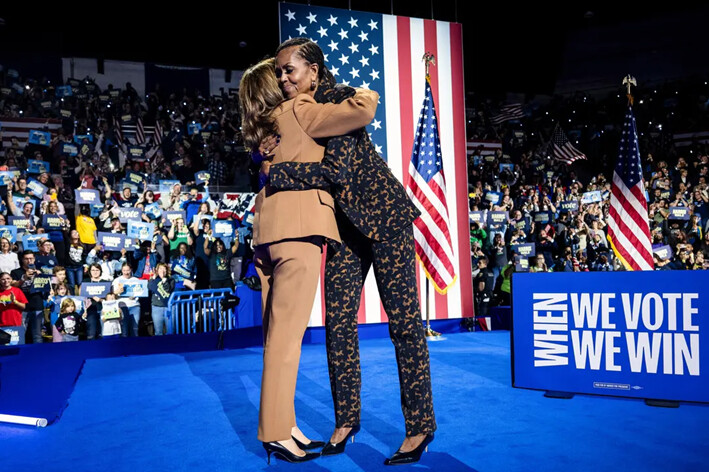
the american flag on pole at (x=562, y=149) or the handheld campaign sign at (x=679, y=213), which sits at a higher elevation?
the american flag on pole at (x=562, y=149)

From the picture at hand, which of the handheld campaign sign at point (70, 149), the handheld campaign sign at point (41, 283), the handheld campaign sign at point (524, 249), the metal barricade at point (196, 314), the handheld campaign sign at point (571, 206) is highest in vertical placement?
the handheld campaign sign at point (70, 149)

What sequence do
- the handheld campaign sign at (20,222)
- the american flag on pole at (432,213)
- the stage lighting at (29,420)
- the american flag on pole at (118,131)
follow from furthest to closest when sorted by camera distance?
the american flag on pole at (118,131)
the handheld campaign sign at (20,222)
the american flag on pole at (432,213)
the stage lighting at (29,420)

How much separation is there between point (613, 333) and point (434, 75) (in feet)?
13.3

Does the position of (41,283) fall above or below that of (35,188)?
below

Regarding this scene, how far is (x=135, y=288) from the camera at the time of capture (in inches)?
242

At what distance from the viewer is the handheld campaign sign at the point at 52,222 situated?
651 centimetres

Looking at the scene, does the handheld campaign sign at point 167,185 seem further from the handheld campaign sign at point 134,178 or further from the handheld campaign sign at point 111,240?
the handheld campaign sign at point 111,240

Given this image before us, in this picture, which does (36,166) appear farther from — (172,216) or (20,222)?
(172,216)

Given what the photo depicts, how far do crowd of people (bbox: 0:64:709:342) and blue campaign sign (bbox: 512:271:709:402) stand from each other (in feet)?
13.9

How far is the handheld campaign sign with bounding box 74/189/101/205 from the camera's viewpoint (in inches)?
275

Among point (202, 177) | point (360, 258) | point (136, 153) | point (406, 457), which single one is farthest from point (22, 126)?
point (406, 457)

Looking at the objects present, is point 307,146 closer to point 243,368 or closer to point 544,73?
point 243,368

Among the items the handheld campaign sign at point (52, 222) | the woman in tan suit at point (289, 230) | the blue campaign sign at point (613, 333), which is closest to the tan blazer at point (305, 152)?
the woman in tan suit at point (289, 230)

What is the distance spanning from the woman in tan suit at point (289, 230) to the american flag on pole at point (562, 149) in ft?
38.9
